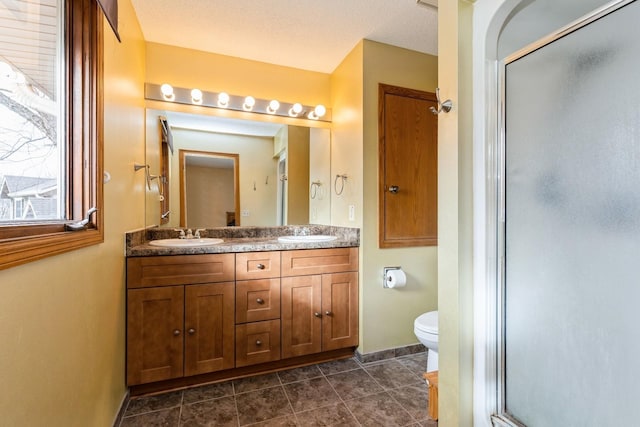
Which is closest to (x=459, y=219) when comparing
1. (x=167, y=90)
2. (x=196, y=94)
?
(x=196, y=94)

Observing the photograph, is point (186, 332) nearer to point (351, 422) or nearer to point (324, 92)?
point (351, 422)

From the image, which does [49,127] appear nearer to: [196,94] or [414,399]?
[196,94]

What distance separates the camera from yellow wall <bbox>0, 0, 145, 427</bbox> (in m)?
0.67

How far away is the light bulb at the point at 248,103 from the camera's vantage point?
2346 millimetres

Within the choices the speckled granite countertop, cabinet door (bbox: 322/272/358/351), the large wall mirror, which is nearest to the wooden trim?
cabinet door (bbox: 322/272/358/351)

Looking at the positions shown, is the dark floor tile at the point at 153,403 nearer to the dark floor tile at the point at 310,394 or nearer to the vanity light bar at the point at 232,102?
the dark floor tile at the point at 310,394

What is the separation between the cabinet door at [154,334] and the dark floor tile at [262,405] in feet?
1.49

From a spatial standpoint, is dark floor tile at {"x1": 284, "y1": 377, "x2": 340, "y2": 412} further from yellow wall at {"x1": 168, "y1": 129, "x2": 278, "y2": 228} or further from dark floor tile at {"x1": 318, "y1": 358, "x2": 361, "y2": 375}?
yellow wall at {"x1": 168, "y1": 129, "x2": 278, "y2": 228}

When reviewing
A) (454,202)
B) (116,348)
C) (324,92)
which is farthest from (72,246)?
(324,92)

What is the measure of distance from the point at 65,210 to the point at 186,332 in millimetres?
1053

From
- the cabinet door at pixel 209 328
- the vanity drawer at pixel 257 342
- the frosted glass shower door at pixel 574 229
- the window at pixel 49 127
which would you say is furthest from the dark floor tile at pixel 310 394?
the window at pixel 49 127

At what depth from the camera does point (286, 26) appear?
1.99 metres

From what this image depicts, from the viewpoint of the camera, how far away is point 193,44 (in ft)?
7.21

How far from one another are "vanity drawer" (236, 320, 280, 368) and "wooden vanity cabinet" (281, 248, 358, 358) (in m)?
0.06
